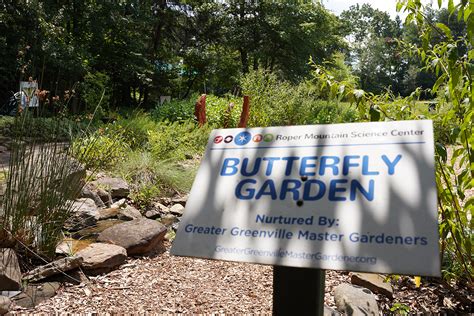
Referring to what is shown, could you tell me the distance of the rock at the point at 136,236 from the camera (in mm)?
3504

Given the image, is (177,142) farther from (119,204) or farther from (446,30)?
(446,30)

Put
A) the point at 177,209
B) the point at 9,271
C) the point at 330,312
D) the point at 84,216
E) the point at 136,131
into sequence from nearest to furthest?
the point at 330,312
the point at 9,271
the point at 84,216
the point at 177,209
the point at 136,131

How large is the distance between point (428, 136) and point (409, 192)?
200 millimetres

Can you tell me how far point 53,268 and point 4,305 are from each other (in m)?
0.51

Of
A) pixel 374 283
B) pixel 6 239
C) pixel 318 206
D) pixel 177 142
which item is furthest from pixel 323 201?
pixel 177 142

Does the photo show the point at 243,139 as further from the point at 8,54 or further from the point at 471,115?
the point at 8,54

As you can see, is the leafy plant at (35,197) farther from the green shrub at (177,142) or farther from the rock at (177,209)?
the green shrub at (177,142)

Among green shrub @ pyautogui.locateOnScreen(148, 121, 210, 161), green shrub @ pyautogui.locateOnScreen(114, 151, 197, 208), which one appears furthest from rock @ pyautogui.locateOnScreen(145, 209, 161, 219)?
green shrub @ pyautogui.locateOnScreen(148, 121, 210, 161)

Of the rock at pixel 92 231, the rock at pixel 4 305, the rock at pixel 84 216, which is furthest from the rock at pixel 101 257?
the rock at pixel 4 305

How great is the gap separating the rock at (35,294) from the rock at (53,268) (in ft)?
0.19

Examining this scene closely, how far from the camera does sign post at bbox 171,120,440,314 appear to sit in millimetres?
1076

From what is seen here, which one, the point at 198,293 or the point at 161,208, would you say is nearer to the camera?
the point at 198,293

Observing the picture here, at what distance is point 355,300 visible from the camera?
250cm

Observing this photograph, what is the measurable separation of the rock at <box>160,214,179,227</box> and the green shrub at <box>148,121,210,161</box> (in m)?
1.82
